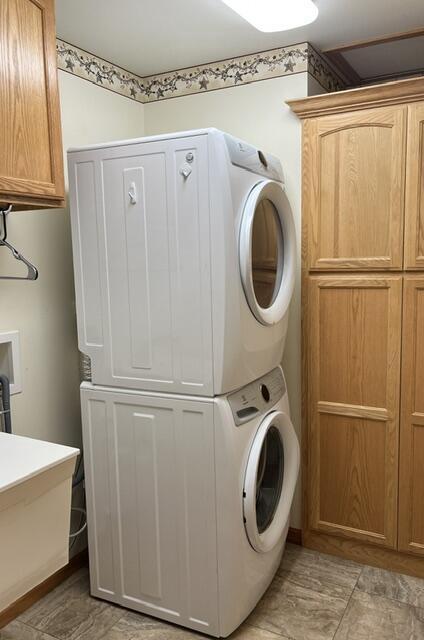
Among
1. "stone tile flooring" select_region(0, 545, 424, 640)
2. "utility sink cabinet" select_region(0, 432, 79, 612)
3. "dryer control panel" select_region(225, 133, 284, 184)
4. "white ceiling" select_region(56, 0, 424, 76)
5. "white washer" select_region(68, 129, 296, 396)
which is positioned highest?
"white ceiling" select_region(56, 0, 424, 76)

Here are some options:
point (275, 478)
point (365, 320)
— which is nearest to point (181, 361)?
point (275, 478)

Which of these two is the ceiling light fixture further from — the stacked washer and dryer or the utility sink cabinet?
the utility sink cabinet

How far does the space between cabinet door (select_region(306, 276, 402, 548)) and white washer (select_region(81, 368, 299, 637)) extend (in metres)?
0.29

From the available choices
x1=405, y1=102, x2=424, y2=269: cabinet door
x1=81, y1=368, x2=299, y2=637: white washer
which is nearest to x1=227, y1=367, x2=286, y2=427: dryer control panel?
x1=81, y1=368, x2=299, y2=637: white washer

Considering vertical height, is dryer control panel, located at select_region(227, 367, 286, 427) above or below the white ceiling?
below

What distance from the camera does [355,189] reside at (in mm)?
2193

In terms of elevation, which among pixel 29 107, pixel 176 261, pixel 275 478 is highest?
pixel 29 107

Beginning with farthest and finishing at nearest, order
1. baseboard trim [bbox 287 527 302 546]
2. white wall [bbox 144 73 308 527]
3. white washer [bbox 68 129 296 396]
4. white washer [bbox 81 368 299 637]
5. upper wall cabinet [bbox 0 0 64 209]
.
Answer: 1. baseboard trim [bbox 287 527 302 546]
2. white wall [bbox 144 73 308 527]
3. white washer [bbox 81 368 299 637]
4. white washer [bbox 68 129 296 396]
5. upper wall cabinet [bbox 0 0 64 209]

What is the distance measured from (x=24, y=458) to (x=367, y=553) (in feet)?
5.56

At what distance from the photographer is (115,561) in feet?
6.81

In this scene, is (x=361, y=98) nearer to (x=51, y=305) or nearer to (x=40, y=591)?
(x=51, y=305)

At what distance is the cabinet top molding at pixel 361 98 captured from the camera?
2.03 metres

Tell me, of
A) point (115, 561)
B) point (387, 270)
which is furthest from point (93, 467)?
point (387, 270)

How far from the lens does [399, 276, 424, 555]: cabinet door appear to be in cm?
214
